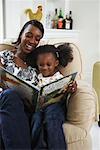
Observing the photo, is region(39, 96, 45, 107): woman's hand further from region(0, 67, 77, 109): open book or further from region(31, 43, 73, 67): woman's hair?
region(31, 43, 73, 67): woman's hair

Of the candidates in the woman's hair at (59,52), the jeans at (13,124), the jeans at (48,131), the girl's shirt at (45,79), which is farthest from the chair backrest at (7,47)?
the jeans at (48,131)

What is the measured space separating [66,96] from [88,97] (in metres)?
0.13

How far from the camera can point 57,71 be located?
1494 millimetres

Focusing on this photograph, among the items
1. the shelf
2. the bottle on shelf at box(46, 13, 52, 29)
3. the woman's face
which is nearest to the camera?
the woman's face

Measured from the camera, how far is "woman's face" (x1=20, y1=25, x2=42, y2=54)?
1.54 m

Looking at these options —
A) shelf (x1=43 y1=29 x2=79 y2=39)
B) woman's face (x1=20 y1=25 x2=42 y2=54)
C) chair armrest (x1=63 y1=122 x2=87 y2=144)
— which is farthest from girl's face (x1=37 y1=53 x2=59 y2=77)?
shelf (x1=43 y1=29 x2=79 y2=39)

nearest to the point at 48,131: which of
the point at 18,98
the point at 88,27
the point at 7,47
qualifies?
the point at 18,98

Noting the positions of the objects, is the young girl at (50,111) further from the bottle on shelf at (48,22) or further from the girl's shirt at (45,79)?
the bottle on shelf at (48,22)

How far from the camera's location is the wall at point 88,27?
9.51ft

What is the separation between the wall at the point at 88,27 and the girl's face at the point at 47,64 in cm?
152

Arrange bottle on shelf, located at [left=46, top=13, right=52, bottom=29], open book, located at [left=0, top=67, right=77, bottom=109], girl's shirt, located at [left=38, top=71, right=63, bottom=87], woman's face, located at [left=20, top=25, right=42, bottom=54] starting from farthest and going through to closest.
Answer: bottle on shelf, located at [left=46, top=13, right=52, bottom=29]
woman's face, located at [left=20, top=25, right=42, bottom=54]
girl's shirt, located at [left=38, top=71, right=63, bottom=87]
open book, located at [left=0, top=67, right=77, bottom=109]

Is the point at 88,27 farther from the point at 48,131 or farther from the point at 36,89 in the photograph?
the point at 48,131

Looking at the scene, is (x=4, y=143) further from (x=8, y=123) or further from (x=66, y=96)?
(x=66, y=96)

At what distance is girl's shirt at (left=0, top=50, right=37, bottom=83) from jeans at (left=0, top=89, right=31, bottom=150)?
207 millimetres
